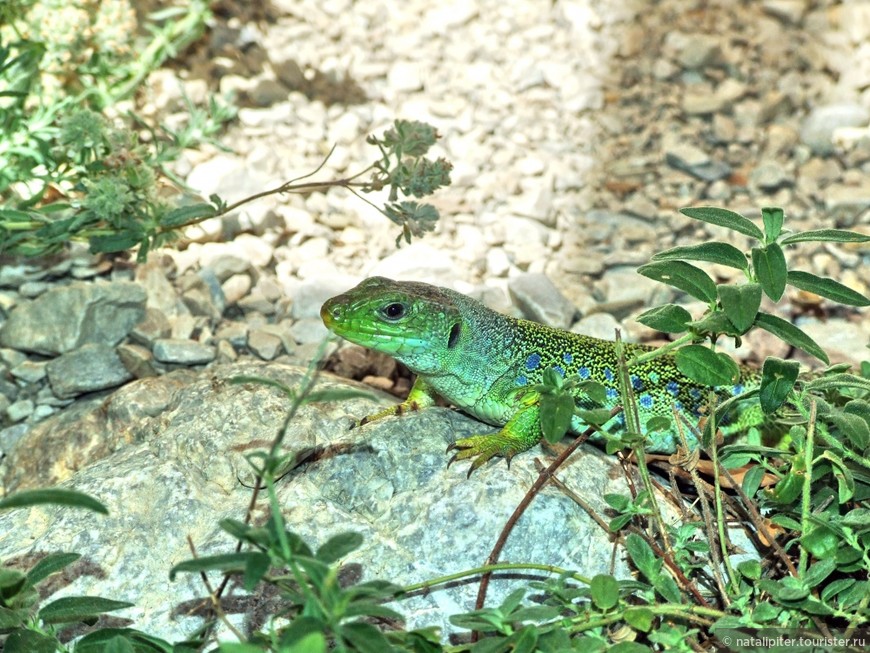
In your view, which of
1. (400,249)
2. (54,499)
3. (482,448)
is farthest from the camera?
(400,249)

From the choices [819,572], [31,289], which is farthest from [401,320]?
[31,289]

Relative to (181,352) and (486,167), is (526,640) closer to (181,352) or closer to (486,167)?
(181,352)

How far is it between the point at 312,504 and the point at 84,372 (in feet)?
5.93

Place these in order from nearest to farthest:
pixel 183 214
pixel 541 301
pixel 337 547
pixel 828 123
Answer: pixel 337 547, pixel 183 214, pixel 541 301, pixel 828 123

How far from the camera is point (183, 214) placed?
4344 millimetres

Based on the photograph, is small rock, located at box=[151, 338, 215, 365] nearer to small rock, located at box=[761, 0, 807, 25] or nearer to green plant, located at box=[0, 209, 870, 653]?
green plant, located at box=[0, 209, 870, 653]

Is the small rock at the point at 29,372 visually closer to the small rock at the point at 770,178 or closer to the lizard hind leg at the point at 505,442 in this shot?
the lizard hind leg at the point at 505,442

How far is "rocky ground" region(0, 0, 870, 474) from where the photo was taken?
4945 millimetres

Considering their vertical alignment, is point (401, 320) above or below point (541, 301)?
above

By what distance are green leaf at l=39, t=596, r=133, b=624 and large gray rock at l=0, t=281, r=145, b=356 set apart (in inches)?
92.1

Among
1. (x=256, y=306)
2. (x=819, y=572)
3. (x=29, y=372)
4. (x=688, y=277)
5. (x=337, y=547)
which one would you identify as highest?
(x=688, y=277)

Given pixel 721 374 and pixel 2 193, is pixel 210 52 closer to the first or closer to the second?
pixel 2 193

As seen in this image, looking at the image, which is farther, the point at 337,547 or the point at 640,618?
the point at 640,618

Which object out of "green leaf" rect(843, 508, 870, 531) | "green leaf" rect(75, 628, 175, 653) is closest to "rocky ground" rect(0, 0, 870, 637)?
"green leaf" rect(75, 628, 175, 653)
